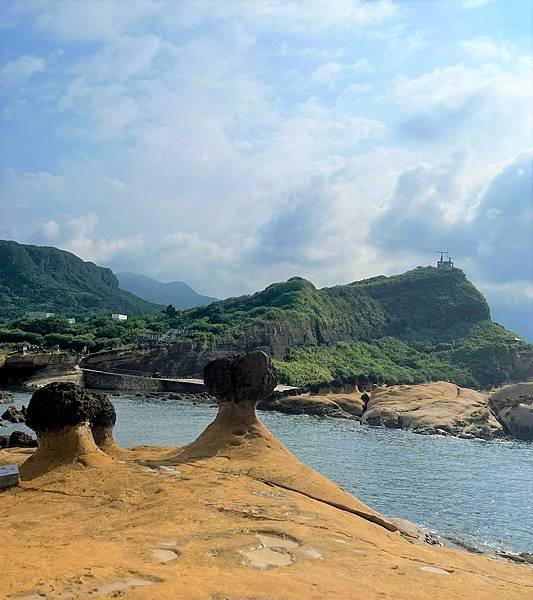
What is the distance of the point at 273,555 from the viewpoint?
10.9 meters

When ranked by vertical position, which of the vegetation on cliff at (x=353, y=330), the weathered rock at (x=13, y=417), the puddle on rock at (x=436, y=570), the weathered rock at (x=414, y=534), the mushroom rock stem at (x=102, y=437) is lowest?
the weathered rock at (x=13, y=417)

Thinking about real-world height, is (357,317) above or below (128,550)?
above

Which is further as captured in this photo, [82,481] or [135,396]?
[135,396]

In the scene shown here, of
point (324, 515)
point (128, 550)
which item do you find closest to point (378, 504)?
point (324, 515)

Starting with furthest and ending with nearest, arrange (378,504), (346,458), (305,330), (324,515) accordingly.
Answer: (305,330), (346,458), (378,504), (324,515)

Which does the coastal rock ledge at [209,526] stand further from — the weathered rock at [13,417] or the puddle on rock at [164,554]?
the weathered rock at [13,417]

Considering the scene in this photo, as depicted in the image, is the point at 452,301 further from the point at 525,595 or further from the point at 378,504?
the point at 525,595

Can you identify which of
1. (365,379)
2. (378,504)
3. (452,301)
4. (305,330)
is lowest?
(378,504)

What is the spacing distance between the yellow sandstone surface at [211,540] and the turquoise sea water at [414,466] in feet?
28.6

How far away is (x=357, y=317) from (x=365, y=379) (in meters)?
46.1

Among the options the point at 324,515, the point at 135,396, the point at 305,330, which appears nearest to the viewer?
the point at 324,515

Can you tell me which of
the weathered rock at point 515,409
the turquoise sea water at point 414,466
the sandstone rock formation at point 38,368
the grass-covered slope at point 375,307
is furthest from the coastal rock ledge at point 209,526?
the grass-covered slope at point 375,307

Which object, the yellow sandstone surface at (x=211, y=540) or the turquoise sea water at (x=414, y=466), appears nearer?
the yellow sandstone surface at (x=211, y=540)

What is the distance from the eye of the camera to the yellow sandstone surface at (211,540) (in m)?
9.01
